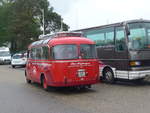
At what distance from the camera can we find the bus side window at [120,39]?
46.2 feet

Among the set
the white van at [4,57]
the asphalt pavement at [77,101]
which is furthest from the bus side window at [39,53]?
the white van at [4,57]

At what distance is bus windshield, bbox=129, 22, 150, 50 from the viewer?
13.7m

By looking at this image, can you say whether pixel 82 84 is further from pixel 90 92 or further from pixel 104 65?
pixel 104 65

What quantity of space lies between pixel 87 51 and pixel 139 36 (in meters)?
2.76

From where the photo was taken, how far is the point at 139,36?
45.5ft

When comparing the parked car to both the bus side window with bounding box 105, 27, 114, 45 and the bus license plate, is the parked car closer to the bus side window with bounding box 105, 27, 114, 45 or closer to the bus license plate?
the bus side window with bounding box 105, 27, 114, 45

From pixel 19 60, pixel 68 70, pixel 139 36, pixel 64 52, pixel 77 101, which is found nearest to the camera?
pixel 77 101

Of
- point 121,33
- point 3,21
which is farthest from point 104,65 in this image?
point 3,21

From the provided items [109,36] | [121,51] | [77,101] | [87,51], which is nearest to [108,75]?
[121,51]

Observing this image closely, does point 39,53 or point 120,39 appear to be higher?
point 120,39

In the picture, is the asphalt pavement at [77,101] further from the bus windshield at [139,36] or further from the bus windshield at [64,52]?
the bus windshield at [139,36]

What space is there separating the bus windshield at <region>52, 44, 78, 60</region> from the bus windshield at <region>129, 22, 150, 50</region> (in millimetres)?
2824

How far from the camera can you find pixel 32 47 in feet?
51.5

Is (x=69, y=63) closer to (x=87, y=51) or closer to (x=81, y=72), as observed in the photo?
(x=81, y=72)
